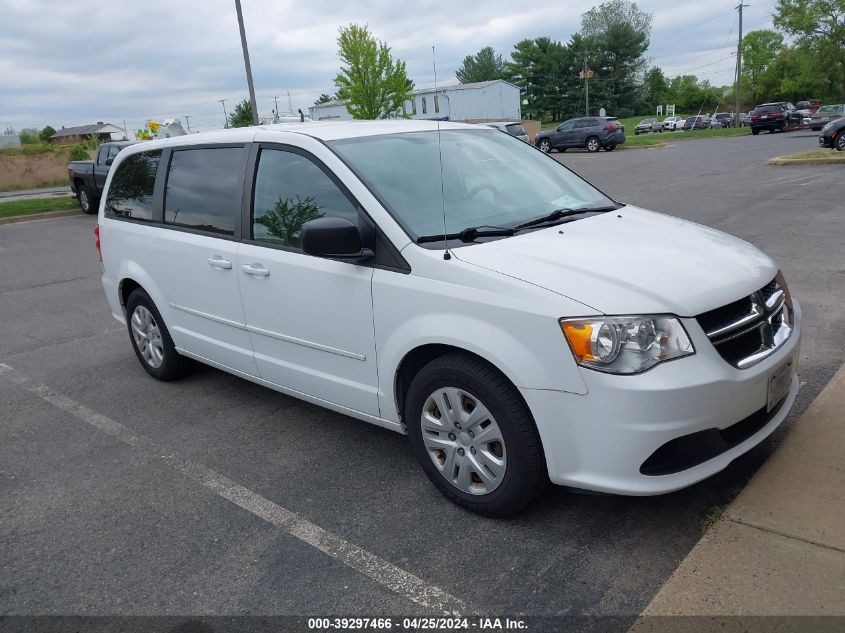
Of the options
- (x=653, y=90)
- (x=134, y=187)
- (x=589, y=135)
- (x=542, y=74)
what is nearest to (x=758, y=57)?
(x=653, y=90)

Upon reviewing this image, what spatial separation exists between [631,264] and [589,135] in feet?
109

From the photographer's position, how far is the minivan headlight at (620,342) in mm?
2729

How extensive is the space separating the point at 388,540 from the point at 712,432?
1.45 meters

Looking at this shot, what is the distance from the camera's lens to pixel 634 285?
2.88 meters

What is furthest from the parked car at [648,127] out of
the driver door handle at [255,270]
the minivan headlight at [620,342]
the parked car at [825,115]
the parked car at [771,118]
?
the minivan headlight at [620,342]

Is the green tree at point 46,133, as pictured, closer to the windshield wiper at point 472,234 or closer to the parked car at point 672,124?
the parked car at point 672,124

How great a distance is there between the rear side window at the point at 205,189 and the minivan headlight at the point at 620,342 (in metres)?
2.39

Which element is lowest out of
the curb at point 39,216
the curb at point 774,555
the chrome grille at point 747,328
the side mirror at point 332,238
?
the curb at point 774,555

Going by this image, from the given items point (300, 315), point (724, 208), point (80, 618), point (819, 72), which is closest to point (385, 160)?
point (300, 315)

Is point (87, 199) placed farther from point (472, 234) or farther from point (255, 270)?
point (472, 234)

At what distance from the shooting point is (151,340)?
545 centimetres

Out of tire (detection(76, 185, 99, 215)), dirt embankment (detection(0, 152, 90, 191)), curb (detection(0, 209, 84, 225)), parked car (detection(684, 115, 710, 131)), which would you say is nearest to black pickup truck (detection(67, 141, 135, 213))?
tire (detection(76, 185, 99, 215))

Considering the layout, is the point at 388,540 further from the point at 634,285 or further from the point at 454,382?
the point at 634,285

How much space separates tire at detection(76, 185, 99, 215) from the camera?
1880cm
